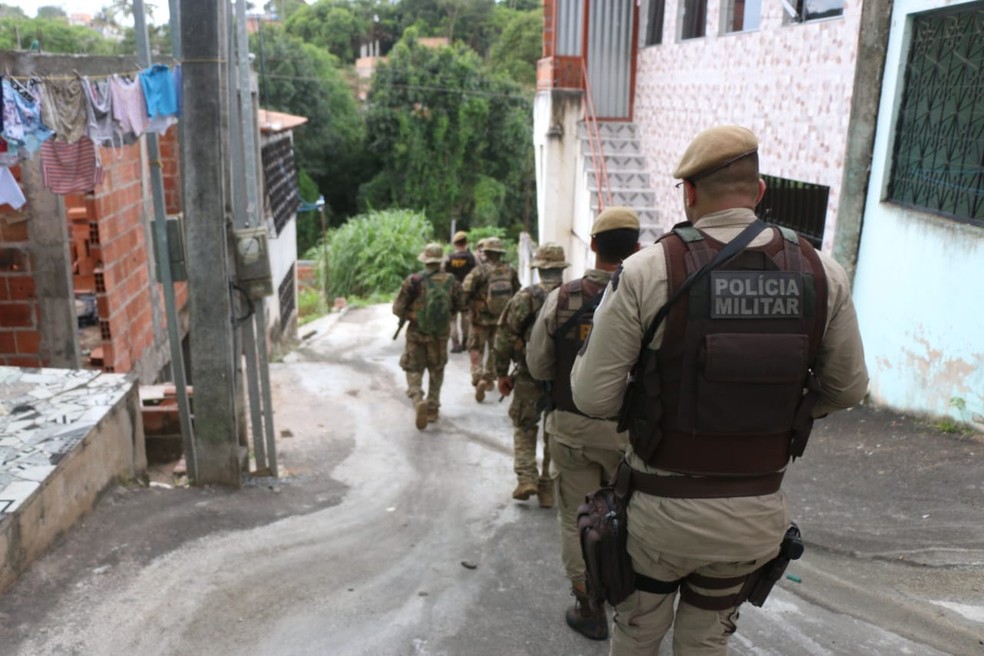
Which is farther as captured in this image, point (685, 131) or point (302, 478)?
point (685, 131)

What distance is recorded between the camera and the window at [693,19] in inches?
427

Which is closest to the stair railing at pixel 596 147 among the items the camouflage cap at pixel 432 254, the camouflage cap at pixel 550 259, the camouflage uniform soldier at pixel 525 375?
the camouflage cap at pixel 432 254

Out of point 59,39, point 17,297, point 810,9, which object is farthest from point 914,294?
point 59,39

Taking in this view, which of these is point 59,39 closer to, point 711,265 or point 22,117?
point 22,117

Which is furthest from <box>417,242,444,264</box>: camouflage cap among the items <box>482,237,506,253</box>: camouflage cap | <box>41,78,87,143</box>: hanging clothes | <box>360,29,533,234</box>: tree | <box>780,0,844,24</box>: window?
<box>360,29,533,234</box>: tree

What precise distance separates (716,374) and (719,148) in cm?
64

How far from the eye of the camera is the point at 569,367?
3619mm

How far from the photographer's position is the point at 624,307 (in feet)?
7.21

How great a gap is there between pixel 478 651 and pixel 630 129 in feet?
36.2

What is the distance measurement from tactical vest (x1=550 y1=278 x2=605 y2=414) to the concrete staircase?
26.3 feet

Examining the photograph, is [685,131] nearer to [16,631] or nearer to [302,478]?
[302,478]

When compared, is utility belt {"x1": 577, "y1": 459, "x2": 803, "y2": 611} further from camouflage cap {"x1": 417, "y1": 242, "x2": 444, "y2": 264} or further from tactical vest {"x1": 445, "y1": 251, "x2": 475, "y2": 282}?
tactical vest {"x1": 445, "y1": 251, "x2": 475, "y2": 282}

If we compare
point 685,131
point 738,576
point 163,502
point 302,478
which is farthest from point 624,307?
point 685,131

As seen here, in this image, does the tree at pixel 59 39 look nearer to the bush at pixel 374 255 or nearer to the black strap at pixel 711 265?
the bush at pixel 374 255
